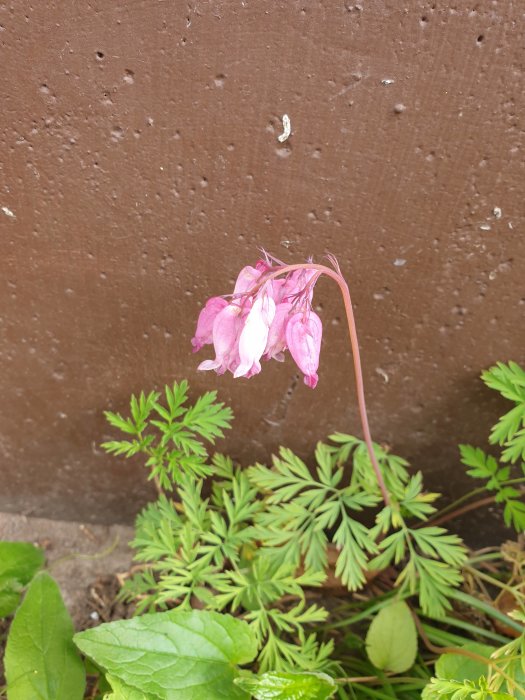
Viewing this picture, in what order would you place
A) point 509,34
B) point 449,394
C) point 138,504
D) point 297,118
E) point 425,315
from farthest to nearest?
1. point 138,504
2. point 449,394
3. point 425,315
4. point 297,118
5. point 509,34

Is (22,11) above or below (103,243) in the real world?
above

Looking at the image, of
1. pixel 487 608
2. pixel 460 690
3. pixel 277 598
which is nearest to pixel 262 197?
pixel 277 598

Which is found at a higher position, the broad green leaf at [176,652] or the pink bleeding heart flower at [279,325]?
the pink bleeding heart flower at [279,325]

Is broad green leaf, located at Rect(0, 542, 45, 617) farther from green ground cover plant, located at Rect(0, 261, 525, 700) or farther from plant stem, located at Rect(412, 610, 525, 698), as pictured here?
plant stem, located at Rect(412, 610, 525, 698)

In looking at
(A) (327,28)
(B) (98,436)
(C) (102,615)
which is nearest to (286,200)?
(A) (327,28)

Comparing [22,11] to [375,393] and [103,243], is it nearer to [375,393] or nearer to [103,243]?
[103,243]

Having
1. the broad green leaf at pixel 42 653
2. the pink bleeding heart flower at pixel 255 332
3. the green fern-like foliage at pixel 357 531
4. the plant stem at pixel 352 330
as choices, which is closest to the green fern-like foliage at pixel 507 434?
the green fern-like foliage at pixel 357 531

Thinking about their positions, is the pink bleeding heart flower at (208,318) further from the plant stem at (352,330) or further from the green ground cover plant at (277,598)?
the green ground cover plant at (277,598)
